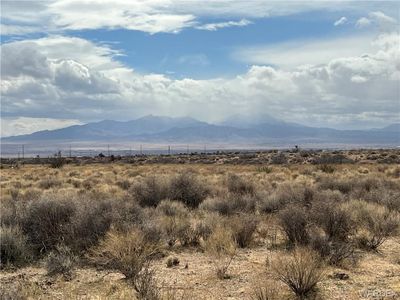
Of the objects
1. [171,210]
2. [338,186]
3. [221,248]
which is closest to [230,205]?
[171,210]

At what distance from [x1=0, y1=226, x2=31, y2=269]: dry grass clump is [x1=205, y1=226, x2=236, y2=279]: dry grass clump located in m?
4.15

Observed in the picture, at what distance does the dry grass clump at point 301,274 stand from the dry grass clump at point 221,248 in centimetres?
168

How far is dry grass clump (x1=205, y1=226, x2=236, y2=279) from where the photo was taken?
34.8ft

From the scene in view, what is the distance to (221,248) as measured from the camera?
11.4 m

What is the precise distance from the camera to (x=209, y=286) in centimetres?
927

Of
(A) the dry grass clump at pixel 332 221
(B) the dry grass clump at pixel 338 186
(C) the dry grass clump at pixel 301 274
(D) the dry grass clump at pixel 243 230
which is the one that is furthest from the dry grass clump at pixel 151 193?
(C) the dry grass clump at pixel 301 274

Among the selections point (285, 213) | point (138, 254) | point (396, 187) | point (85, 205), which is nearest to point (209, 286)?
point (138, 254)

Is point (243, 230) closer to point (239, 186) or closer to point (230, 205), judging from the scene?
point (230, 205)

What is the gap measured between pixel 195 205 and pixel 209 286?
11.3m

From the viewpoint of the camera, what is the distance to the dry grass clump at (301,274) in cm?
840

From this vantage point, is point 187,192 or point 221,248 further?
point 187,192

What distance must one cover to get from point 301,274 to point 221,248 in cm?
322

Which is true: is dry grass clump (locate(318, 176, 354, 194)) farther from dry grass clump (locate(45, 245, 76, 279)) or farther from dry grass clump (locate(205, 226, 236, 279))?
dry grass clump (locate(45, 245, 76, 279))

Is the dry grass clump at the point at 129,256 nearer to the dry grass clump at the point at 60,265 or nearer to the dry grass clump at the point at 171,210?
the dry grass clump at the point at 60,265
